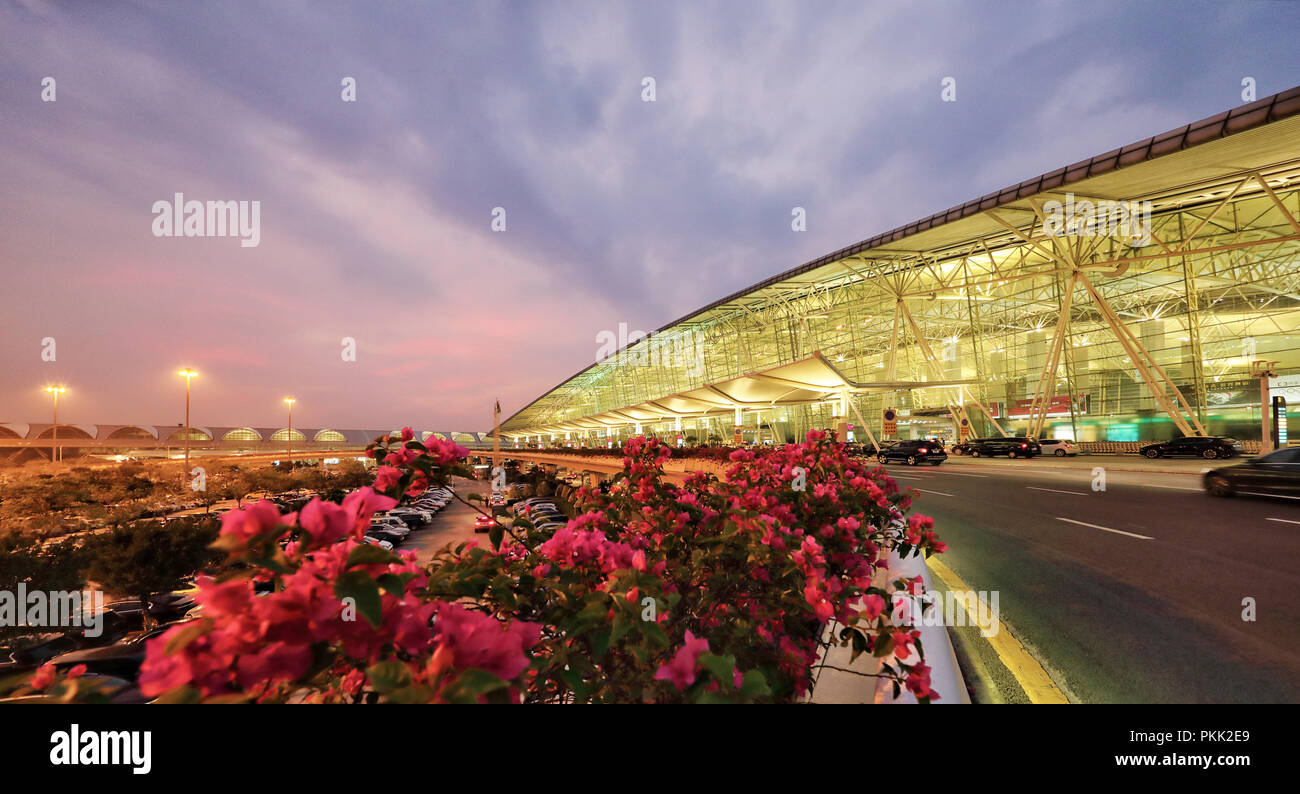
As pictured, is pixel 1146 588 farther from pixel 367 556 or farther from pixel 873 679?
pixel 367 556

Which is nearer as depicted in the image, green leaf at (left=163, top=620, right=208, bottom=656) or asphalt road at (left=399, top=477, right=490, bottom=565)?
green leaf at (left=163, top=620, right=208, bottom=656)

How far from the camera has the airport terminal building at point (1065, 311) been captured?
57.2 ft

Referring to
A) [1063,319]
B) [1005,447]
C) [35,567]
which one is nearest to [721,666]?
[35,567]

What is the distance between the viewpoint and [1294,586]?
471cm

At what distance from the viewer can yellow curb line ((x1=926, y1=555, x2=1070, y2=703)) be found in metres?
2.92

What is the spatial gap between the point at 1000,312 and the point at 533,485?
45.6m

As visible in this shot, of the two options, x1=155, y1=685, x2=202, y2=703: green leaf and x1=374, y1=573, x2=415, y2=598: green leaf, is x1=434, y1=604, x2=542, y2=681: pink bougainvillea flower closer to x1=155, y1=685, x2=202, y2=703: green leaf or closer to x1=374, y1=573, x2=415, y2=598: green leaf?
x1=374, y1=573, x2=415, y2=598: green leaf
